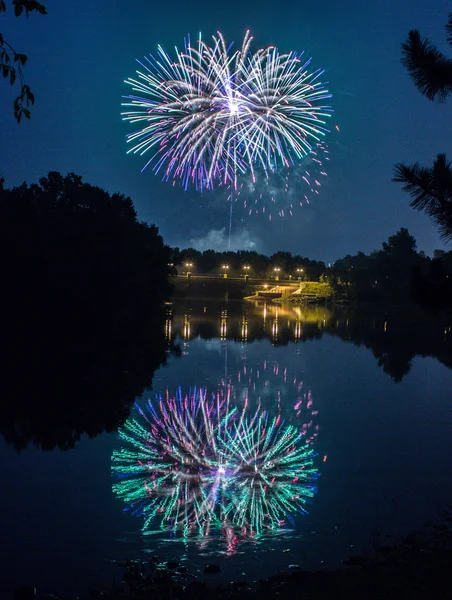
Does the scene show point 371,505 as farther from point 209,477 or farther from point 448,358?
point 448,358

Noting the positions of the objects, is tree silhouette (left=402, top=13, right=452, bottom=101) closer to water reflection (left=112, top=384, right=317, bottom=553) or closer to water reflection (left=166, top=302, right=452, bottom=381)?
water reflection (left=112, top=384, right=317, bottom=553)

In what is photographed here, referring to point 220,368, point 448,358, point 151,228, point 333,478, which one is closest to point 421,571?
point 333,478

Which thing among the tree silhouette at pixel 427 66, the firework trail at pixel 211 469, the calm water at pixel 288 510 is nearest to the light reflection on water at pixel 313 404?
the calm water at pixel 288 510

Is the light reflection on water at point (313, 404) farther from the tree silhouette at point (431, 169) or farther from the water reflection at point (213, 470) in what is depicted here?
the tree silhouette at point (431, 169)

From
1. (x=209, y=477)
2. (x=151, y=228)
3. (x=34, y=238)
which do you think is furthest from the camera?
(x=151, y=228)

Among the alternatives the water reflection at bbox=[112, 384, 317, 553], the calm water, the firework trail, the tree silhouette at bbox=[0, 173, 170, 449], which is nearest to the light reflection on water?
the calm water
